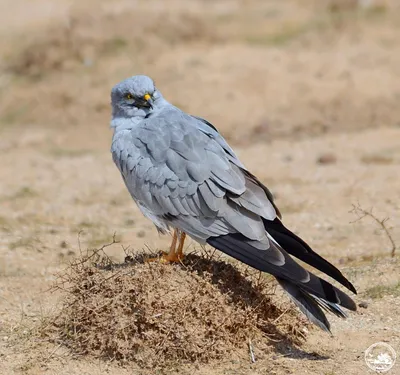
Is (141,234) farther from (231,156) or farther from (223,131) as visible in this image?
(223,131)

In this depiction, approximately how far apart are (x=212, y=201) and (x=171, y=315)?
724 millimetres

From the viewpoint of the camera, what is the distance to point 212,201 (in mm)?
5250

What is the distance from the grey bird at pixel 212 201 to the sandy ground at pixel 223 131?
482mm

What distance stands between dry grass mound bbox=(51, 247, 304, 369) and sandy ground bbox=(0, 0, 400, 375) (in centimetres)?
12

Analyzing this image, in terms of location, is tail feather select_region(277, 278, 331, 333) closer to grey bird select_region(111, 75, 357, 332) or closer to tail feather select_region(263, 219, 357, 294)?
grey bird select_region(111, 75, 357, 332)

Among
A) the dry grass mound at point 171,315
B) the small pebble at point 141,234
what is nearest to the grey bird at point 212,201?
the dry grass mound at point 171,315

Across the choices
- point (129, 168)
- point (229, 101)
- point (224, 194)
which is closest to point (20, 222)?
point (129, 168)

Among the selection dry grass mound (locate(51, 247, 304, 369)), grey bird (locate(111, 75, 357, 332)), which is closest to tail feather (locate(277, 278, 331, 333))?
grey bird (locate(111, 75, 357, 332))

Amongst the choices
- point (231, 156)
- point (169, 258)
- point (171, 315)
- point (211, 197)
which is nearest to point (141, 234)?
point (169, 258)

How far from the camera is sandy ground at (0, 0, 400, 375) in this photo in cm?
588

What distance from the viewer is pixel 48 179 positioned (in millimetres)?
10320

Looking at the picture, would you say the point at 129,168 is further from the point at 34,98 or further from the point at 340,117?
the point at 34,98

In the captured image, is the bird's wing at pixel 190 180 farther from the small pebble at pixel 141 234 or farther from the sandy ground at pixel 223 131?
the small pebble at pixel 141 234

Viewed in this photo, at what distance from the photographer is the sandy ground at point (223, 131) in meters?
5.88
